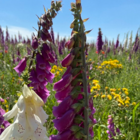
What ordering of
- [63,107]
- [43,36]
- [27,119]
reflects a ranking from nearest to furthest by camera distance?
[27,119], [63,107], [43,36]

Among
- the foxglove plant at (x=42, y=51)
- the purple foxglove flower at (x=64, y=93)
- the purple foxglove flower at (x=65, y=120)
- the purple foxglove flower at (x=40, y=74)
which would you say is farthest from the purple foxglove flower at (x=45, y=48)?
the purple foxglove flower at (x=65, y=120)

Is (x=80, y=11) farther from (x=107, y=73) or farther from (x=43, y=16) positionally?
(x=107, y=73)

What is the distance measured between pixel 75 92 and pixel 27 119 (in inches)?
8.6

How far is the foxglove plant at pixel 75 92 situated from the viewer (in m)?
0.69

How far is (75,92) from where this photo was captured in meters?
0.72

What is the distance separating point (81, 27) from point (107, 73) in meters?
3.79

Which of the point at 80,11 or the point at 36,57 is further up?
the point at 80,11

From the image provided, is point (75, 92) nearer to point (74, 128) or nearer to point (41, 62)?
point (74, 128)

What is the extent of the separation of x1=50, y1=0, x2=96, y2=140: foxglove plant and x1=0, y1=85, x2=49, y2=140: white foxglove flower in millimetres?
122

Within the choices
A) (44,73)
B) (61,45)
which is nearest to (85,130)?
(44,73)

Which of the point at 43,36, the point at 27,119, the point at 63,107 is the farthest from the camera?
the point at 43,36

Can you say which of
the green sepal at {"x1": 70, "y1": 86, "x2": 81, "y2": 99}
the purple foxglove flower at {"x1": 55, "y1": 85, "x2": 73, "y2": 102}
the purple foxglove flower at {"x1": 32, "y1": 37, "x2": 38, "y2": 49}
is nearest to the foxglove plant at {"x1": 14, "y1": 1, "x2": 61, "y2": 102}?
the purple foxglove flower at {"x1": 32, "y1": 37, "x2": 38, "y2": 49}

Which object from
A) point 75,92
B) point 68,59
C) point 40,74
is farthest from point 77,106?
point 40,74

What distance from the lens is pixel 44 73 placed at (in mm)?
1363
